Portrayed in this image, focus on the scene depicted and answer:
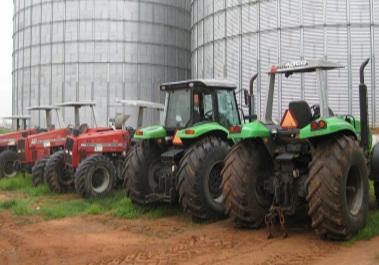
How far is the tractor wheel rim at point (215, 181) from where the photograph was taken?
8.18 m

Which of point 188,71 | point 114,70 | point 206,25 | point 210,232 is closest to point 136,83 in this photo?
point 114,70

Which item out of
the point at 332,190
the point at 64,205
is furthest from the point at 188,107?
the point at 332,190

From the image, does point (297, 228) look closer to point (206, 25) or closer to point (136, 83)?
point (206, 25)

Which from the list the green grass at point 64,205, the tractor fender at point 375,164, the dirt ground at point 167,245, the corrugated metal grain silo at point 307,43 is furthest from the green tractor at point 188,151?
the corrugated metal grain silo at point 307,43

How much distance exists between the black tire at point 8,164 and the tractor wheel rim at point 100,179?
576 cm

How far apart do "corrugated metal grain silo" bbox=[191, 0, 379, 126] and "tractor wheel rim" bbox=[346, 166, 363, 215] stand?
12510 mm

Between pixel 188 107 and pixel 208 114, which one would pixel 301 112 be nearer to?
pixel 208 114

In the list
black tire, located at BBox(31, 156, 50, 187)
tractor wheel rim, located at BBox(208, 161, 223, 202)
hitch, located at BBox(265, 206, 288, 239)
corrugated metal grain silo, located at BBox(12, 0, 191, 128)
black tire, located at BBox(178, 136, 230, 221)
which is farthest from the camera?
corrugated metal grain silo, located at BBox(12, 0, 191, 128)

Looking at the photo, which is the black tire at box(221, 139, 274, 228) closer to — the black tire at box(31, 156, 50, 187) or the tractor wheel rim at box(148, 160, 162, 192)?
the tractor wheel rim at box(148, 160, 162, 192)

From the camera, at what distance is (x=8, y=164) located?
50.6ft

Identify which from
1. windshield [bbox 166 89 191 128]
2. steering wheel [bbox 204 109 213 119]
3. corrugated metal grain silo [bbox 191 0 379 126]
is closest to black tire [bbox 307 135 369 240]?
steering wheel [bbox 204 109 213 119]

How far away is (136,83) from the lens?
1117 inches

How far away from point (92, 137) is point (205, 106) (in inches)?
165

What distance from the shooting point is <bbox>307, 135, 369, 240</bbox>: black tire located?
6.05m
